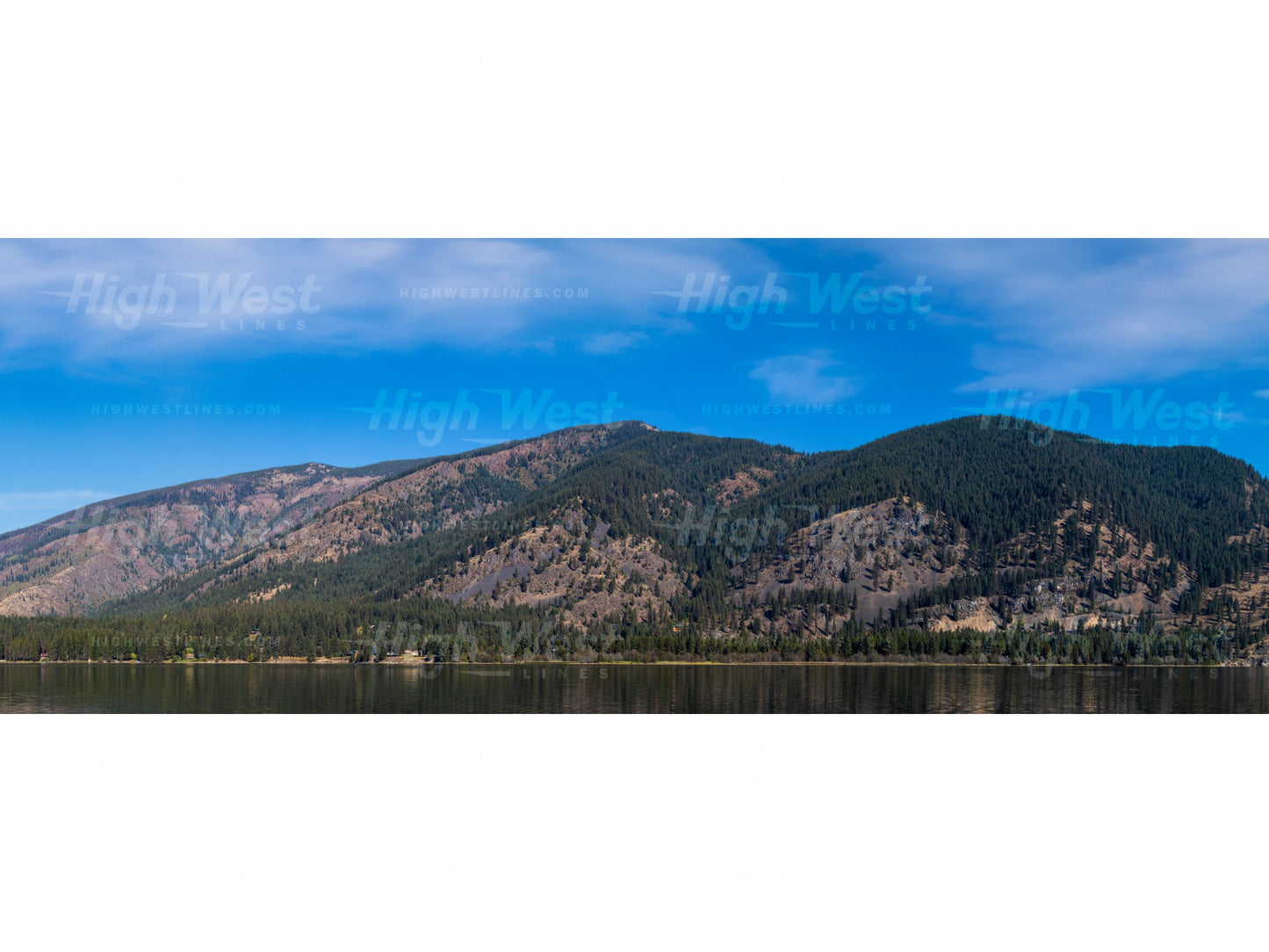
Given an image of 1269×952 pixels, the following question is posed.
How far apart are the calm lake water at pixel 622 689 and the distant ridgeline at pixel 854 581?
14219mm

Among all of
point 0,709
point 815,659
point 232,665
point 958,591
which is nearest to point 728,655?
point 815,659

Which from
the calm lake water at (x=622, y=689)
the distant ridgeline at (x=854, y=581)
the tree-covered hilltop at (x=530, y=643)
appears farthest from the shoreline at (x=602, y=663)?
the calm lake water at (x=622, y=689)

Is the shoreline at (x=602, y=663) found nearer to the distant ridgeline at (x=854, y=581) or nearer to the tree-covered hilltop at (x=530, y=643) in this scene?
the tree-covered hilltop at (x=530, y=643)

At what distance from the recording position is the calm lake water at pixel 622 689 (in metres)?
54.2

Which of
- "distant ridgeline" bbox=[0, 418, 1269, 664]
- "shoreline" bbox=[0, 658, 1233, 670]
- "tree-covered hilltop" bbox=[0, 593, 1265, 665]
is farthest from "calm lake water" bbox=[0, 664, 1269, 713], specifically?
"distant ridgeline" bbox=[0, 418, 1269, 664]

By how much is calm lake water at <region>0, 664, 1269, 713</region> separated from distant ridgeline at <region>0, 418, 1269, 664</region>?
46.7 ft

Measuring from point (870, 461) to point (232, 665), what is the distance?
397ft

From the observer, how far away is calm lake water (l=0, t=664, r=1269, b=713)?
54.2 m

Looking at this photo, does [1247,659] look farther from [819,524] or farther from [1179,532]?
[819,524]

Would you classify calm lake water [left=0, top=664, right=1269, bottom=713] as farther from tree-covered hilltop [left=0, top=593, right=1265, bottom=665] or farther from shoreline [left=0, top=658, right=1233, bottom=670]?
tree-covered hilltop [left=0, top=593, right=1265, bottom=665]

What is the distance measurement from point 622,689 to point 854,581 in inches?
3730

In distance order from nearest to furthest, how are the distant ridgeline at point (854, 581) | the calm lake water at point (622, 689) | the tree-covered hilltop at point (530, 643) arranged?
the calm lake water at point (622, 689) < the tree-covered hilltop at point (530, 643) < the distant ridgeline at point (854, 581)

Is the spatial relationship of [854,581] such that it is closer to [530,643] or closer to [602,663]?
[602,663]

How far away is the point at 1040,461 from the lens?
17612 cm
